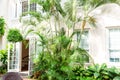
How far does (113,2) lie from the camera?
14.0 m

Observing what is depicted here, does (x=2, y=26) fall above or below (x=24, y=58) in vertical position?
above

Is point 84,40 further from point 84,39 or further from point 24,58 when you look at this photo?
point 24,58

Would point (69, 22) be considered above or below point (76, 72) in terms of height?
above

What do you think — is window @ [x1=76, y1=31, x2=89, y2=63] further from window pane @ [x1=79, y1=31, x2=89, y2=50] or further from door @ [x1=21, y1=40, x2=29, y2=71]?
door @ [x1=21, y1=40, x2=29, y2=71]

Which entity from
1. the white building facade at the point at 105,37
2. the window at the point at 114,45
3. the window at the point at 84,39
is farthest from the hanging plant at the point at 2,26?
the window at the point at 114,45

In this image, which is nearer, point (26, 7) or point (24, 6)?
point (26, 7)

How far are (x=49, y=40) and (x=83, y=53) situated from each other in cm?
264

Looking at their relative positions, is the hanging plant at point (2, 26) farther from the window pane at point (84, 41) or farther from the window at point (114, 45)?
the window at point (114, 45)

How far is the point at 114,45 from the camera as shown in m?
14.6

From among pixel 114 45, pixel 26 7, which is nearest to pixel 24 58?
pixel 26 7

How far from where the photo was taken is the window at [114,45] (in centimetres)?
1449

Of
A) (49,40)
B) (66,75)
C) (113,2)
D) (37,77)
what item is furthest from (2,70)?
(113,2)

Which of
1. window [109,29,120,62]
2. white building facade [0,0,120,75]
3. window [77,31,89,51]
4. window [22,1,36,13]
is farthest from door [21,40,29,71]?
window [109,29,120,62]

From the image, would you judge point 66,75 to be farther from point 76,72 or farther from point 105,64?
point 105,64
